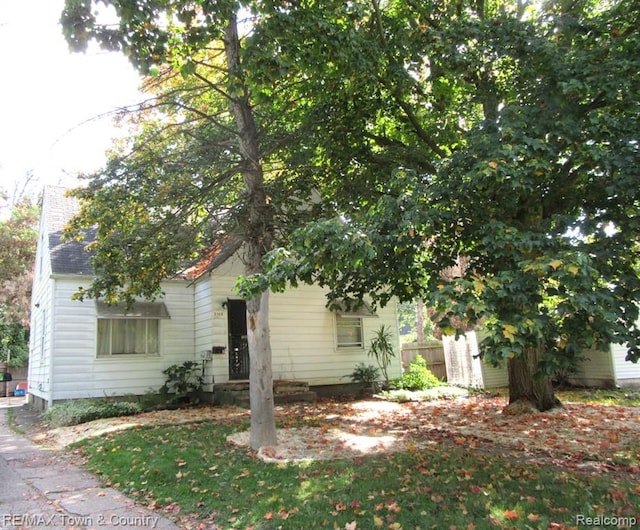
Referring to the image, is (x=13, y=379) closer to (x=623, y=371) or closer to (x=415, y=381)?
(x=415, y=381)

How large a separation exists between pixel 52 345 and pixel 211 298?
409cm

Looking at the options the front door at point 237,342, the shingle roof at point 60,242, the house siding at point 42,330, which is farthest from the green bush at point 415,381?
the house siding at point 42,330

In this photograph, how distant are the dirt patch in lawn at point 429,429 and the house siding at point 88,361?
1889mm

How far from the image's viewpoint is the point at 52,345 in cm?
1248

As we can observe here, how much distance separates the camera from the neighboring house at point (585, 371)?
14.9m

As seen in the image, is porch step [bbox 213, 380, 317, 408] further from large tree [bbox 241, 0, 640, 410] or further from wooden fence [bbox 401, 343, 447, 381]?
large tree [bbox 241, 0, 640, 410]

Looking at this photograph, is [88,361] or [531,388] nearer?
[531,388]

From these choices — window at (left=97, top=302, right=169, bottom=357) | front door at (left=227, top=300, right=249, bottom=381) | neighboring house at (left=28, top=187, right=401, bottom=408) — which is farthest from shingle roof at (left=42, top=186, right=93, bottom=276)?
front door at (left=227, top=300, right=249, bottom=381)

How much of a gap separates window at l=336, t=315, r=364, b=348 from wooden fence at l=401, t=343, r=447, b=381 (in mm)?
3196

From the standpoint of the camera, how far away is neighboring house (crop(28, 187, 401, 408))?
12.8m

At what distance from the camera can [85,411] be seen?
1082cm

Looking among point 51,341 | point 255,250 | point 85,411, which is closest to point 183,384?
point 85,411

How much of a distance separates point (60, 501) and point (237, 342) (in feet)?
29.3
